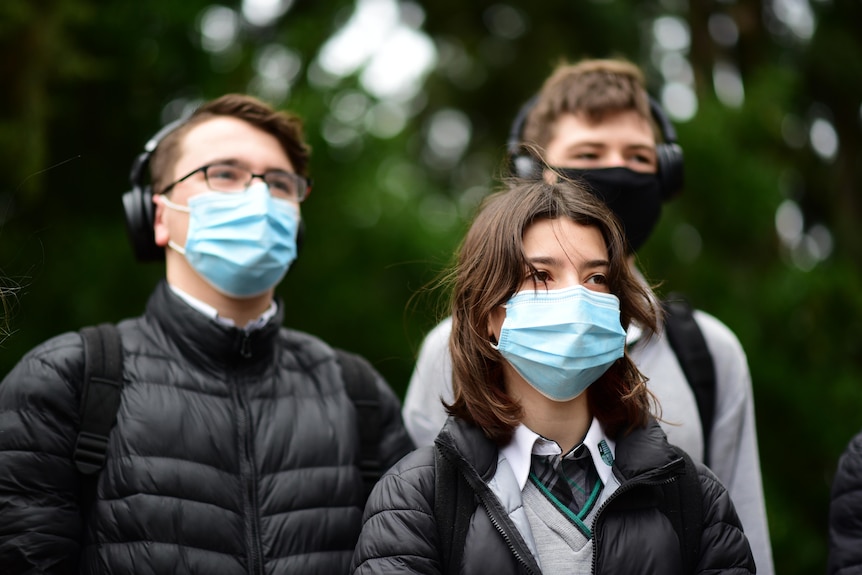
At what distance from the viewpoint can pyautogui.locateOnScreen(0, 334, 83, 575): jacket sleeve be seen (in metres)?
2.90

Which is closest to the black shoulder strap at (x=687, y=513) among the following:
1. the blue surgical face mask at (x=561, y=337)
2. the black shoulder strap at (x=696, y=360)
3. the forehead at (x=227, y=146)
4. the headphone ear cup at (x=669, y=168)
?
the blue surgical face mask at (x=561, y=337)

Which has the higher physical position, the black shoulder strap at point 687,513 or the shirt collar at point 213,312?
the shirt collar at point 213,312

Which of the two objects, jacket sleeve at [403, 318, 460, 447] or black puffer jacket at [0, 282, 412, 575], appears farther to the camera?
jacket sleeve at [403, 318, 460, 447]

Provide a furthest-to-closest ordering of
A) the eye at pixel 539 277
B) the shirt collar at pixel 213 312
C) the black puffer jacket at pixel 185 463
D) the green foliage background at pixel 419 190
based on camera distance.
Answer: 1. the green foliage background at pixel 419 190
2. the shirt collar at pixel 213 312
3. the black puffer jacket at pixel 185 463
4. the eye at pixel 539 277

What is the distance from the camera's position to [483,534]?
262 cm

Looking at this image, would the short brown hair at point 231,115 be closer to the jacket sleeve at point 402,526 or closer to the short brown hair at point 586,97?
the short brown hair at point 586,97

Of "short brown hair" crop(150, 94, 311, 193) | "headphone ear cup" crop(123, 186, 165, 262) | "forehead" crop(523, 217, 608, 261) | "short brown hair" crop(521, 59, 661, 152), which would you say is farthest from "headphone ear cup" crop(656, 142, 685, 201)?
"headphone ear cup" crop(123, 186, 165, 262)

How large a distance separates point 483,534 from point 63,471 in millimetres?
1378

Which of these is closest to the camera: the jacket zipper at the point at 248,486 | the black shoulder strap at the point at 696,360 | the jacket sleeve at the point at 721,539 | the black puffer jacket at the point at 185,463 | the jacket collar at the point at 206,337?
the jacket sleeve at the point at 721,539

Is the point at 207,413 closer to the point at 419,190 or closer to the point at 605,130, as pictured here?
the point at 605,130

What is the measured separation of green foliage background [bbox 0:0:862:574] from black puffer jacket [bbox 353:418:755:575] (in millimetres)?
1194

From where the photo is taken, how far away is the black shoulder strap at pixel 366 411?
3.45 m

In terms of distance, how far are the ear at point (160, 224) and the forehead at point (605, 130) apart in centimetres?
162

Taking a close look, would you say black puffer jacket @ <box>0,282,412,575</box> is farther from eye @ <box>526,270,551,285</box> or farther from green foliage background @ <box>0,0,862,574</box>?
eye @ <box>526,270,551,285</box>
